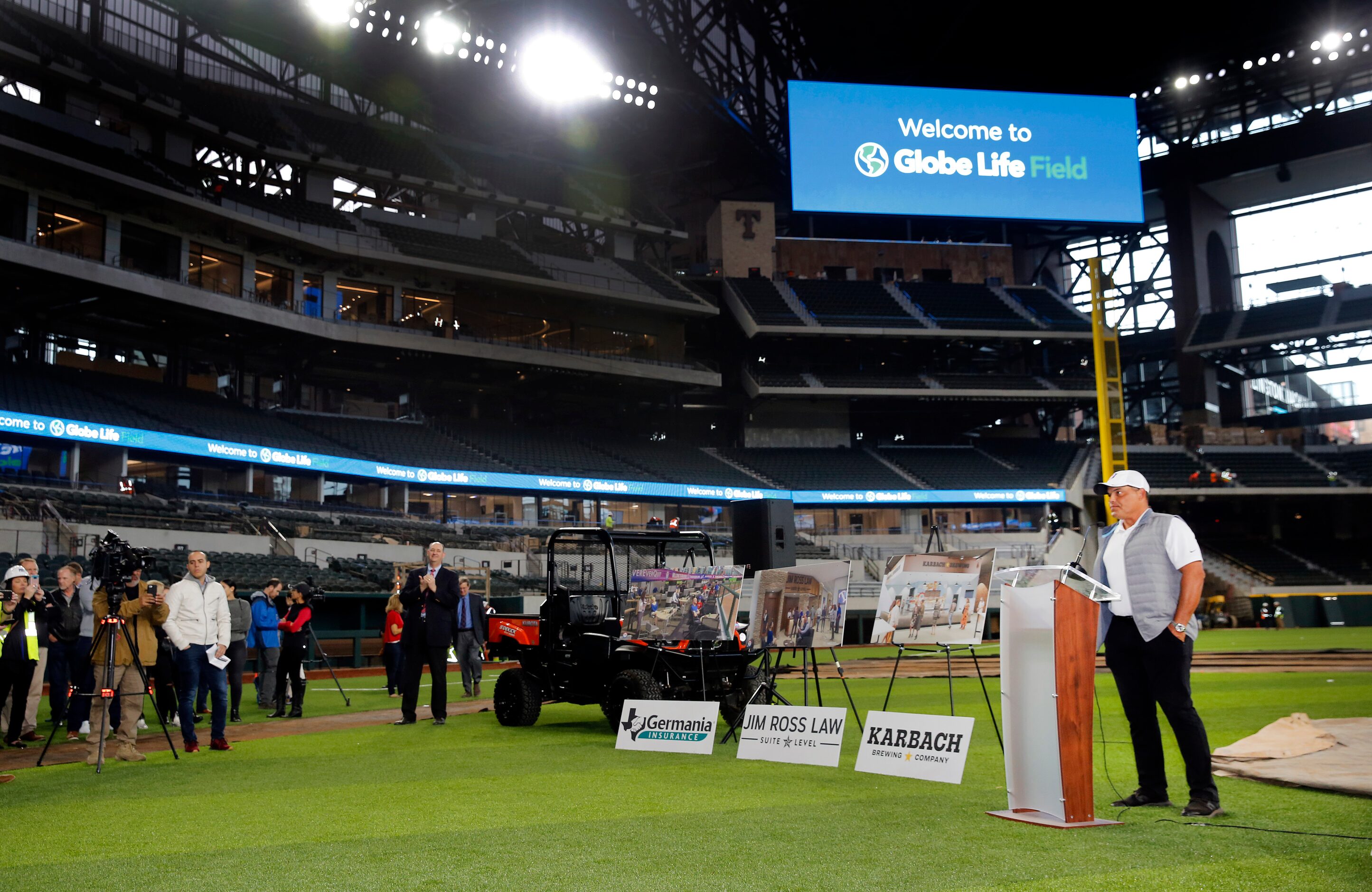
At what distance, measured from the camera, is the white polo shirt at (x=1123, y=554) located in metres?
6.06

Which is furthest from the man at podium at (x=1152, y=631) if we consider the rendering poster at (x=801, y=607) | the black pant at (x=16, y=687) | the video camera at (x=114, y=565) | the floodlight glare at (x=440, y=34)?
the floodlight glare at (x=440, y=34)

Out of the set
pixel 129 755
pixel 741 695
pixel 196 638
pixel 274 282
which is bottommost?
pixel 129 755

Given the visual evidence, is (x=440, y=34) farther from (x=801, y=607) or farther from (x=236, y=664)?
(x=801, y=607)

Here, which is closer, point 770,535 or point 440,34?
point 770,535

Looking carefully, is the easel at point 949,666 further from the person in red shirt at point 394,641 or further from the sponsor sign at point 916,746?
the person in red shirt at point 394,641

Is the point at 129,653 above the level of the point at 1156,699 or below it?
above

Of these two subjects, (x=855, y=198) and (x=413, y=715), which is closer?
(x=413, y=715)

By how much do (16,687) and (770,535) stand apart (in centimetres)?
874

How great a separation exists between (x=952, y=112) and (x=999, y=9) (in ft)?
18.9

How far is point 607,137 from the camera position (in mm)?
52938

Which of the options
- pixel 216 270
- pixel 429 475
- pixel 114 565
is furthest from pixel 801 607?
pixel 216 270

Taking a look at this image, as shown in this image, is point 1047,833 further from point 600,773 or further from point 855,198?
point 855,198

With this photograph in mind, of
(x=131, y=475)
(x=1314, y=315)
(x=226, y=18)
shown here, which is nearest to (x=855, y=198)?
(x=1314, y=315)

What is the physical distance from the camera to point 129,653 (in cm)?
972
